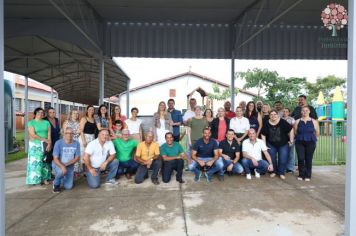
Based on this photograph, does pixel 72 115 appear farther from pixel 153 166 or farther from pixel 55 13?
pixel 55 13

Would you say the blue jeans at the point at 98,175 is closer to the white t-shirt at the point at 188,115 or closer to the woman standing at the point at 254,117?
the white t-shirt at the point at 188,115

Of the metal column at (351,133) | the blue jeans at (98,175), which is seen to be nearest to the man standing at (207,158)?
the blue jeans at (98,175)

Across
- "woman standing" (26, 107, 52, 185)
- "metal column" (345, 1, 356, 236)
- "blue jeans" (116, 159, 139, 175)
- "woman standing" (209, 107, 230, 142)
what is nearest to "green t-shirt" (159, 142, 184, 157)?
"blue jeans" (116, 159, 139, 175)

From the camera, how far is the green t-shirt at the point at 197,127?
6750 millimetres

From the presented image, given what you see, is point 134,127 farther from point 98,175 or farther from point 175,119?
point 98,175

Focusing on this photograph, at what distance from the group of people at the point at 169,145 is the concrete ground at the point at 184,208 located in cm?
29

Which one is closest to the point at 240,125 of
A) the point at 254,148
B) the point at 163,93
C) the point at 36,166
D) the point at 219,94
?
the point at 254,148

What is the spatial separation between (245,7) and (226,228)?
6.61 meters

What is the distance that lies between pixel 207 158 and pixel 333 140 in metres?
4.28

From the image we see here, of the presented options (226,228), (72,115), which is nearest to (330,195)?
(226,228)

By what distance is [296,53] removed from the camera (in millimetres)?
10594

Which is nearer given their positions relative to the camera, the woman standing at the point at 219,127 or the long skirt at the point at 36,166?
the long skirt at the point at 36,166

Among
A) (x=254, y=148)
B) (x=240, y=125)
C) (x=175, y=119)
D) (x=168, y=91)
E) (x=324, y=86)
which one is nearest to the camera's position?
(x=254, y=148)

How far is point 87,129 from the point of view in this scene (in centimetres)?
631
